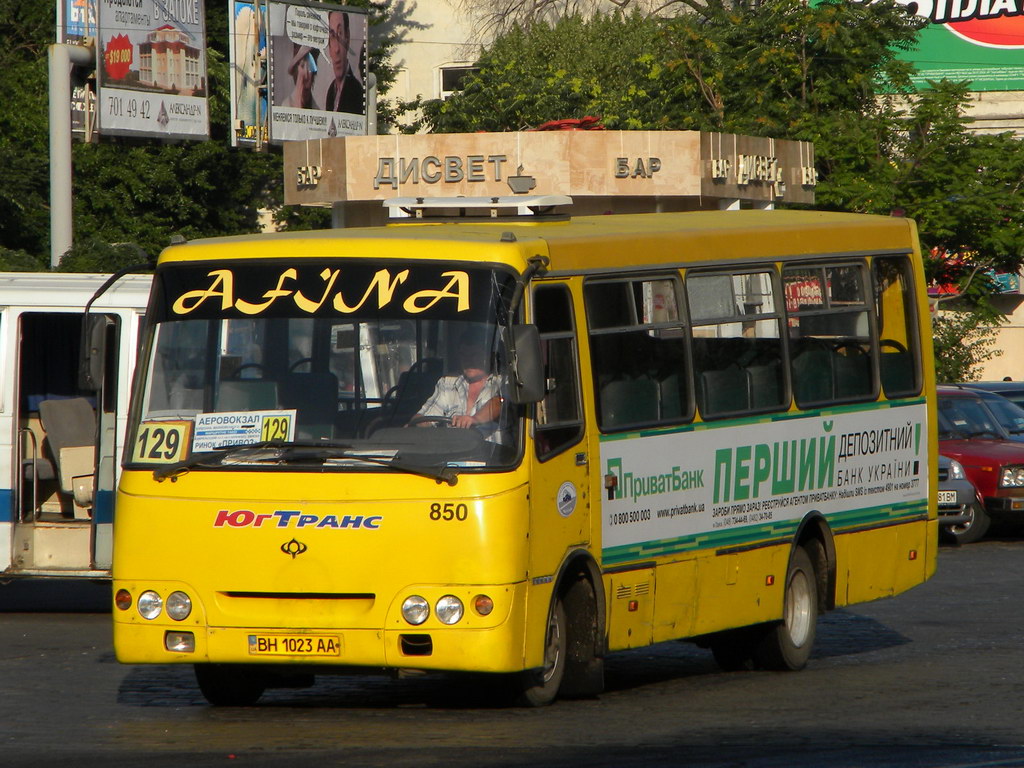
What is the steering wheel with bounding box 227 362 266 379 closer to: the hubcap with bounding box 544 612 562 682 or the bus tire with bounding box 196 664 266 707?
the bus tire with bounding box 196 664 266 707

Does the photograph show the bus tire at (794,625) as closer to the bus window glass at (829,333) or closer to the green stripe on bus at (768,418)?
the green stripe on bus at (768,418)

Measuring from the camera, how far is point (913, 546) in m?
12.7

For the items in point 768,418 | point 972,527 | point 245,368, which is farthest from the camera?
point 972,527

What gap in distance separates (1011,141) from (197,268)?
989 inches

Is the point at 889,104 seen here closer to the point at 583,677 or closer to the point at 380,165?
the point at 380,165

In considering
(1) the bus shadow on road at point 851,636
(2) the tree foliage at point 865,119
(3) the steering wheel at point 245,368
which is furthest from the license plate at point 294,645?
(2) the tree foliage at point 865,119

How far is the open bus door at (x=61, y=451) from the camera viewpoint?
44.6 ft

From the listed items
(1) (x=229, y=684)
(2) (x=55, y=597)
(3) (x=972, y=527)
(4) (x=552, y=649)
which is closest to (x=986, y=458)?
(3) (x=972, y=527)

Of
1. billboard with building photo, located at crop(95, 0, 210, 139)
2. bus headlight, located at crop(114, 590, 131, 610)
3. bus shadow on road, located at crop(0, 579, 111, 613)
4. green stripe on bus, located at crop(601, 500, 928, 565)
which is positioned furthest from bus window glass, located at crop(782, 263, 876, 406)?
billboard with building photo, located at crop(95, 0, 210, 139)

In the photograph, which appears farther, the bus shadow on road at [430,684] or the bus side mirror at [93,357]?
the bus shadow on road at [430,684]

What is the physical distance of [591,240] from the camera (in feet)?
32.8

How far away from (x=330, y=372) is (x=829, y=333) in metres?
3.92

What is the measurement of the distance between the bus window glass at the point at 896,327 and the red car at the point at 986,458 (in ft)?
27.2

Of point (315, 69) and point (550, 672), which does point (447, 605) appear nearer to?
point (550, 672)
